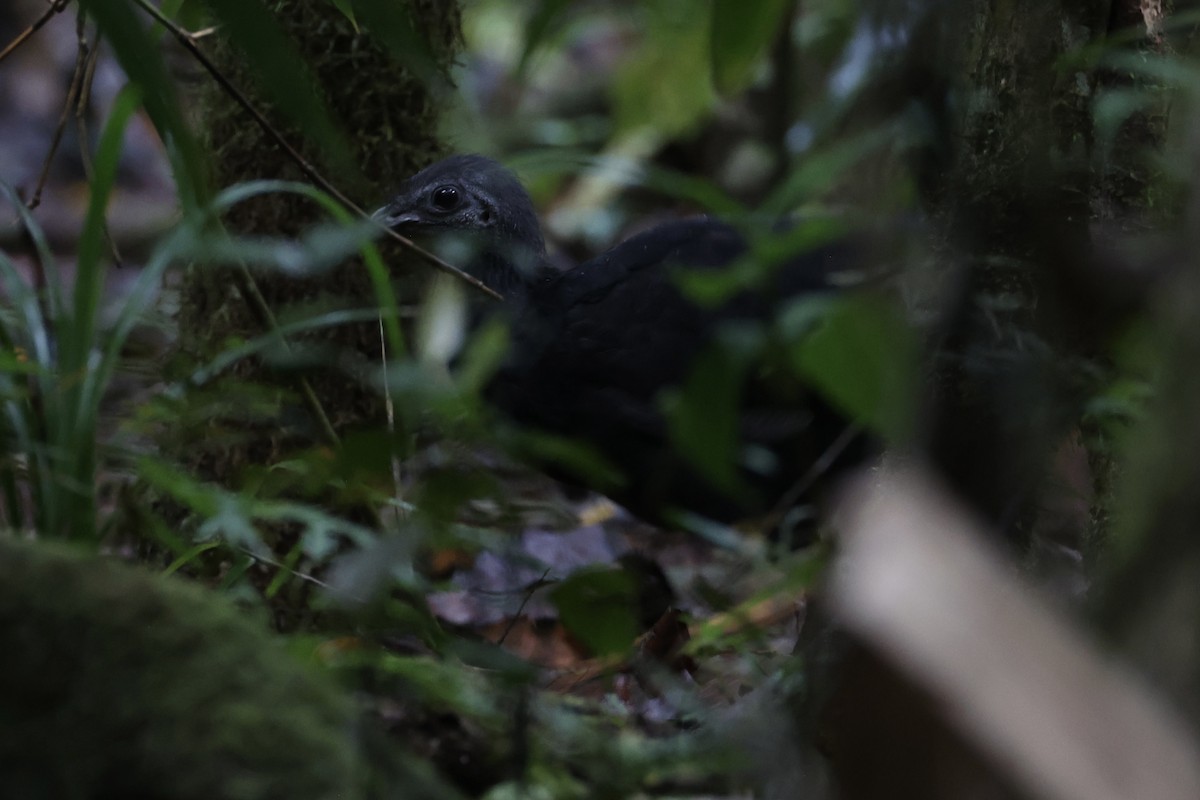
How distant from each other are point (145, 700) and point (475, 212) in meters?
2.80

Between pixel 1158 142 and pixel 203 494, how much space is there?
1.72m

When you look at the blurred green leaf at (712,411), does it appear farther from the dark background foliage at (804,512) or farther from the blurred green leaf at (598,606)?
Answer: the blurred green leaf at (598,606)

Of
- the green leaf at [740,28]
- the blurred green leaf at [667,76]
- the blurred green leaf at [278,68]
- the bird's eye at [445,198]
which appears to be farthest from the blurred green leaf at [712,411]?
the blurred green leaf at [667,76]

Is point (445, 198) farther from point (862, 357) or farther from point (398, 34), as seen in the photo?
point (862, 357)

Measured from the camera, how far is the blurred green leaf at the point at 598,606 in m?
1.18

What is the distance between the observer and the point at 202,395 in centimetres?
173

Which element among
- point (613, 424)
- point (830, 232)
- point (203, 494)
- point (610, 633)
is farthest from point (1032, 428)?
point (613, 424)

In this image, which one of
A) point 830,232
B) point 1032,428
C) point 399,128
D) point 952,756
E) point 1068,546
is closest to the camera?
point 952,756

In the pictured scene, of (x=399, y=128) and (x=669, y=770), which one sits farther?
(x=399, y=128)

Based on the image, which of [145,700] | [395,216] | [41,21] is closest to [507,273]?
[395,216]

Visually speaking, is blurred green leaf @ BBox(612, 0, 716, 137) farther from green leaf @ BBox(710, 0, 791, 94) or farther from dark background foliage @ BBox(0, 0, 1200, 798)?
green leaf @ BBox(710, 0, 791, 94)

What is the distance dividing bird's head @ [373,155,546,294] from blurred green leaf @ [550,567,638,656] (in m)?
2.23

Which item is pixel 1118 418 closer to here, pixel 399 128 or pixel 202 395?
pixel 202 395

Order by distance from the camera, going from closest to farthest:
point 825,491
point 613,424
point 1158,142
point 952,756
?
point 952,756
point 1158,142
point 825,491
point 613,424
